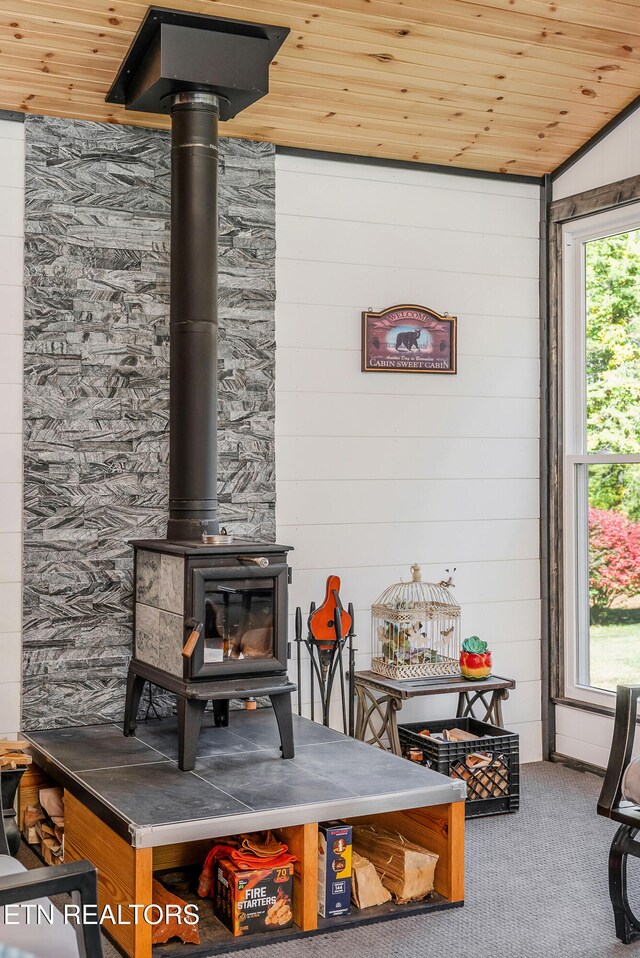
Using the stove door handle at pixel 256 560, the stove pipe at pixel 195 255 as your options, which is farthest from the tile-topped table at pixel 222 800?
the stove pipe at pixel 195 255

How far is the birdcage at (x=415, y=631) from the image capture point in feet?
14.0

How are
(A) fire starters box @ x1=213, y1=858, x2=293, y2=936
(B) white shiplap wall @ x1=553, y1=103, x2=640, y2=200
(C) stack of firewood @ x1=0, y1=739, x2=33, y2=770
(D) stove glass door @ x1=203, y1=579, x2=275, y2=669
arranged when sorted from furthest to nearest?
1. (B) white shiplap wall @ x1=553, y1=103, x2=640, y2=200
2. (C) stack of firewood @ x1=0, y1=739, x2=33, y2=770
3. (D) stove glass door @ x1=203, y1=579, x2=275, y2=669
4. (A) fire starters box @ x1=213, y1=858, x2=293, y2=936

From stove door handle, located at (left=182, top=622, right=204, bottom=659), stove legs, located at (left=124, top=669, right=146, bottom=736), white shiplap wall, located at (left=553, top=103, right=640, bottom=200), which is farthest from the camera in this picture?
white shiplap wall, located at (left=553, top=103, right=640, bottom=200)

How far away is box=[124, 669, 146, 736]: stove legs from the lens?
3.72 metres

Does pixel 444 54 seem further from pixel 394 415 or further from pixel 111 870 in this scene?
pixel 111 870

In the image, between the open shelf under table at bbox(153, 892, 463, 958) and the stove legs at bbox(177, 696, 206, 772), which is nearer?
the open shelf under table at bbox(153, 892, 463, 958)

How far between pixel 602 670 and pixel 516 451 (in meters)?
1.10

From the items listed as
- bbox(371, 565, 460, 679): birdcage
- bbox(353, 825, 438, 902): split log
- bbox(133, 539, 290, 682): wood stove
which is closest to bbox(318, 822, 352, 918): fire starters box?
bbox(353, 825, 438, 902): split log

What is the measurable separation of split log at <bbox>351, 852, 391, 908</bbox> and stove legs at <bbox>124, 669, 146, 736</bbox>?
106 cm

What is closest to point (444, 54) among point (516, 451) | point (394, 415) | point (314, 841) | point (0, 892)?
point (394, 415)

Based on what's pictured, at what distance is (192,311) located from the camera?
366 cm

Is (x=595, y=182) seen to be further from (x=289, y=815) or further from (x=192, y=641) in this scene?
(x=289, y=815)

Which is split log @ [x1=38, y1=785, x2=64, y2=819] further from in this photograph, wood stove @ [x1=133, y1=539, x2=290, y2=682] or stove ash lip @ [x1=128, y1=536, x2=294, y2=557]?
stove ash lip @ [x1=128, y1=536, x2=294, y2=557]

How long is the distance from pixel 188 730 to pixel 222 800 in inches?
13.9
